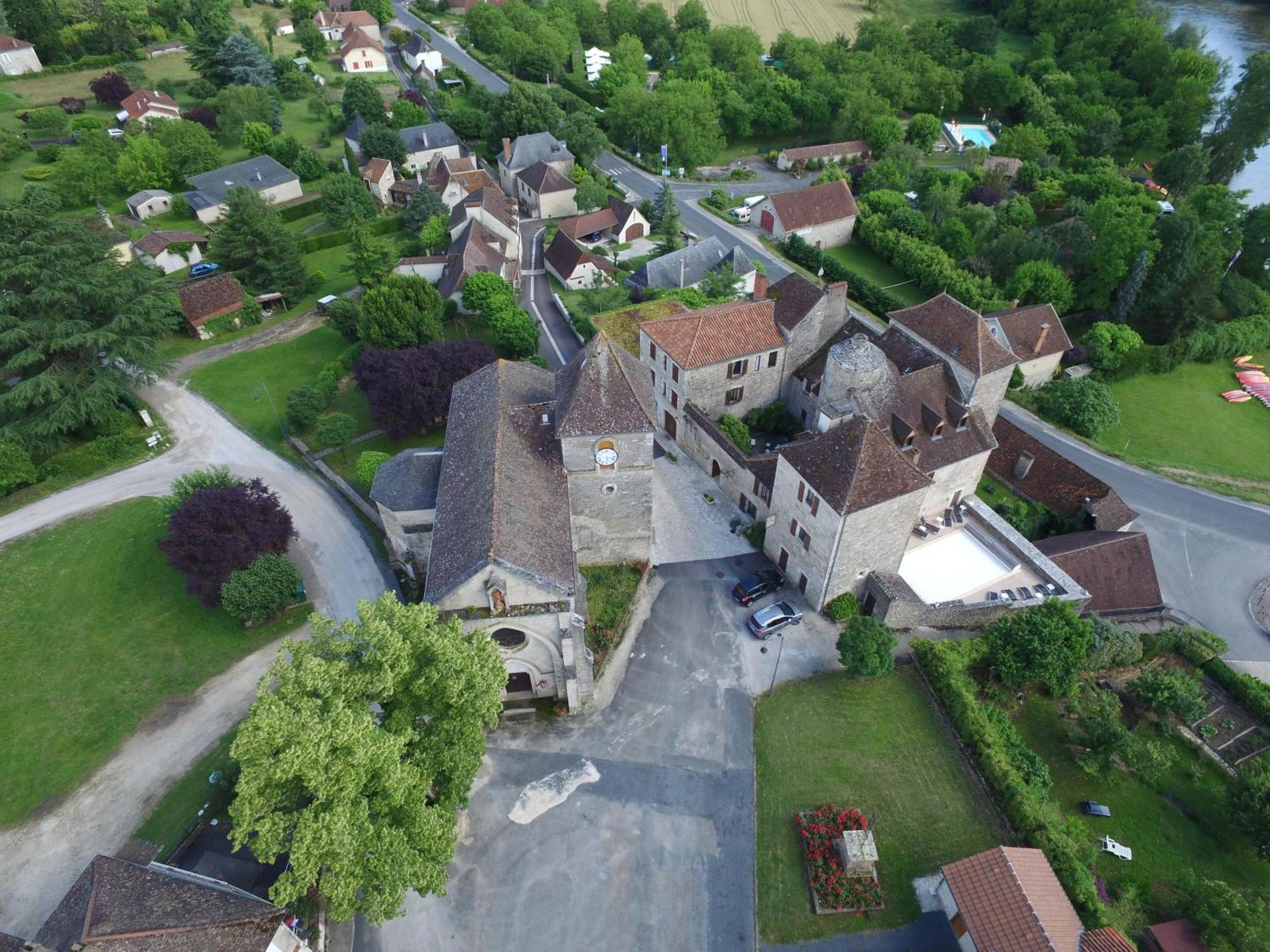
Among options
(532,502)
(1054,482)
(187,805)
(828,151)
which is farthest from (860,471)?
(828,151)

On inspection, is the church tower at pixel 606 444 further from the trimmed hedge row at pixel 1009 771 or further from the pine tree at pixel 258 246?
the pine tree at pixel 258 246

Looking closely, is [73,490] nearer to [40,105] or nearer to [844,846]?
[844,846]

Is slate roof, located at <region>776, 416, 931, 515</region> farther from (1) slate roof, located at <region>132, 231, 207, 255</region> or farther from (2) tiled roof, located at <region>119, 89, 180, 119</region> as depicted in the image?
(2) tiled roof, located at <region>119, 89, 180, 119</region>

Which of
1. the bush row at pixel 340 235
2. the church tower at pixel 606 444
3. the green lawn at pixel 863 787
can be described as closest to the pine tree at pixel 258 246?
the bush row at pixel 340 235

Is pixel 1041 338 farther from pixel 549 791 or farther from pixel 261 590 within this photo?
pixel 261 590

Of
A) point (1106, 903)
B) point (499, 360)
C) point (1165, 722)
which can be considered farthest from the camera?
point (499, 360)

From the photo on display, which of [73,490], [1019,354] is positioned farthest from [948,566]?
[73,490]
